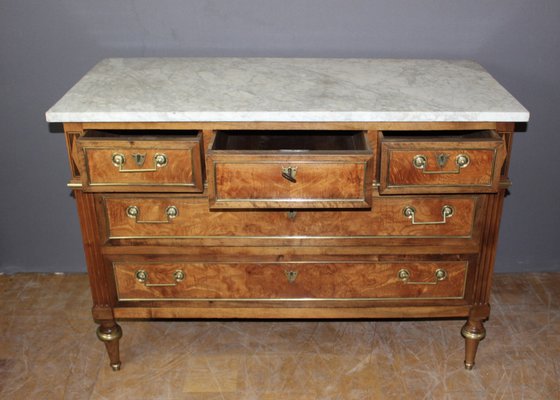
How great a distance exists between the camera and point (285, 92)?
1892 millimetres

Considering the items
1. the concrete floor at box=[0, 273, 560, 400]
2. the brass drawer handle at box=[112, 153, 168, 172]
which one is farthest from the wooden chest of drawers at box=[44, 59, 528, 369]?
the concrete floor at box=[0, 273, 560, 400]

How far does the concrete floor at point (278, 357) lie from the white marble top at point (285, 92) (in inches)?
37.1

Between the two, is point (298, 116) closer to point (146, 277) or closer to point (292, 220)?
point (292, 220)

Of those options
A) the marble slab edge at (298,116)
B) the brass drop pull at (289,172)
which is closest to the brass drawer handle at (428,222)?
the marble slab edge at (298,116)

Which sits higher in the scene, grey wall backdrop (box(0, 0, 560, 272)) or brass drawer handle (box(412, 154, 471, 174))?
grey wall backdrop (box(0, 0, 560, 272))

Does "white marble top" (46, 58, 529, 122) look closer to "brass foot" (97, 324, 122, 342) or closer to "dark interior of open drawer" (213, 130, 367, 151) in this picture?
"dark interior of open drawer" (213, 130, 367, 151)

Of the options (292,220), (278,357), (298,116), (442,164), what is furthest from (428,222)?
(278,357)

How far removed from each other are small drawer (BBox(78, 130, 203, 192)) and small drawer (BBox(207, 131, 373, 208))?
0.27ft

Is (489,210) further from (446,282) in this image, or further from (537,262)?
(537,262)

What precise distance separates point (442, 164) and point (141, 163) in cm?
87

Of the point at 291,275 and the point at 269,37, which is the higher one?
the point at 269,37

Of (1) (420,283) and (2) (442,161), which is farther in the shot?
(1) (420,283)

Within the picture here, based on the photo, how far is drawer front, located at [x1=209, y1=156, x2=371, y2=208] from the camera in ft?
5.62

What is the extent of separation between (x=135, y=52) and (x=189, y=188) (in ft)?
2.59
